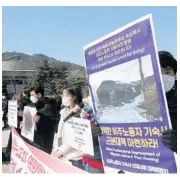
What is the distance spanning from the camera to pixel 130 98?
8.82 feet

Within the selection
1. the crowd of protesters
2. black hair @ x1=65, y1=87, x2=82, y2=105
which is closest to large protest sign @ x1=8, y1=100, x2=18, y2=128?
the crowd of protesters

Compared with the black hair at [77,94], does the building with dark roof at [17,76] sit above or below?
above

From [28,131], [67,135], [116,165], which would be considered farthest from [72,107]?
[28,131]

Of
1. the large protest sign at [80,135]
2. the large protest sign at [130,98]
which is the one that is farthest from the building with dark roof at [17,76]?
the large protest sign at [130,98]

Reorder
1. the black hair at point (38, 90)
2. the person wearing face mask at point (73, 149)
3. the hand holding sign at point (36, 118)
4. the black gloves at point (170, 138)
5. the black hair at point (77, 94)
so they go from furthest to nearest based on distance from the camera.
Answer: the black hair at point (38, 90)
the hand holding sign at point (36, 118)
the black hair at point (77, 94)
the person wearing face mask at point (73, 149)
the black gloves at point (170, 138)

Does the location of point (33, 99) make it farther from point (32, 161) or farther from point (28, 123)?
point (32, 161)

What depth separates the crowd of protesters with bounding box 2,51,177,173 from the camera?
2.68 meters

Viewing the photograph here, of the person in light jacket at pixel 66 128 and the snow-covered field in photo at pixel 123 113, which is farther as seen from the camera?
the person in light jacket at pixel 66 128

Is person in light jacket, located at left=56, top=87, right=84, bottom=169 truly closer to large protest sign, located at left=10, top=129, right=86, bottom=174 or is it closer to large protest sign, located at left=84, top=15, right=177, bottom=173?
large protest sign, located at left=10, top=129, right=86, bottom=174

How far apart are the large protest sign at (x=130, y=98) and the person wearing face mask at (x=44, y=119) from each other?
1735 millimetres

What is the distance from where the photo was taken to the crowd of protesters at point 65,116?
8.79ft

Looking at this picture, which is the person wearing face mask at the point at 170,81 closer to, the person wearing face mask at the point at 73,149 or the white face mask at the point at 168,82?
the white face mask at the point at 168,82

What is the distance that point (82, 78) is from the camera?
3.54 meters

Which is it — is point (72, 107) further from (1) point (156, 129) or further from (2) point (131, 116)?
(1) point (156, 129)
